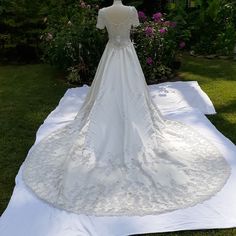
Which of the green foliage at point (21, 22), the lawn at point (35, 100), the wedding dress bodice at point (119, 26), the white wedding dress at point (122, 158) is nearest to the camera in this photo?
the white wedding dress at point (122, 158)

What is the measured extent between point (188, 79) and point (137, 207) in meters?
4.63

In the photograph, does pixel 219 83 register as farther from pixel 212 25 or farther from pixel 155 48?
pixel 212 25

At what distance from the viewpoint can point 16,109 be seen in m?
6.17

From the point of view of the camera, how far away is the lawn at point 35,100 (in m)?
4.38

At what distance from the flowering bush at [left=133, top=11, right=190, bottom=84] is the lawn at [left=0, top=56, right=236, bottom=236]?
474mm

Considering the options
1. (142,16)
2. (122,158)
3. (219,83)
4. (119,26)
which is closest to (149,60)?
(142,16)

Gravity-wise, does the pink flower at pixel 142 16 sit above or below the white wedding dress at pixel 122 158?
above

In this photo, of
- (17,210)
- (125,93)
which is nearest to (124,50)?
(125,93)

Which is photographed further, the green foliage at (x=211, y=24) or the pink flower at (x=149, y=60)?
the green foliage at (x=211, y=24)

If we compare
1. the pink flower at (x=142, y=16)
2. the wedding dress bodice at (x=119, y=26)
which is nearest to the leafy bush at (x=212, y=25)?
the pink flower at (x=142, y=16)

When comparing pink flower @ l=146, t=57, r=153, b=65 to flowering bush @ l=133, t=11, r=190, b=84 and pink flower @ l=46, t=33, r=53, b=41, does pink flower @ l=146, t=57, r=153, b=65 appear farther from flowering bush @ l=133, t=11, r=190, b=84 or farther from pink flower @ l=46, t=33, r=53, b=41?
pink flower @ l=46, t=33, r=53, b=41

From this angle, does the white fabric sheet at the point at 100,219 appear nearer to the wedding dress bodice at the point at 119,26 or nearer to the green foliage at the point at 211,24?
the wedding dress bodice at the point at 119,26

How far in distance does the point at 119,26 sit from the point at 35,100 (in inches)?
112

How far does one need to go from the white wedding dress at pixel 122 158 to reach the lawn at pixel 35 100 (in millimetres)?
282
